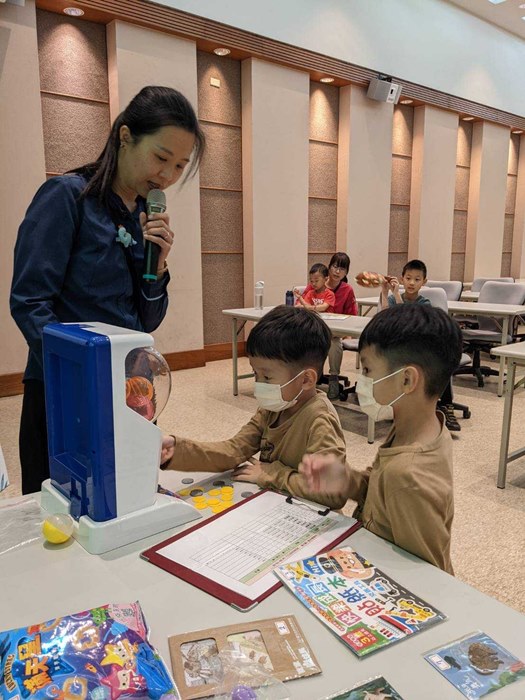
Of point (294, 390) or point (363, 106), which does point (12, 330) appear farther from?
point (363, 106)

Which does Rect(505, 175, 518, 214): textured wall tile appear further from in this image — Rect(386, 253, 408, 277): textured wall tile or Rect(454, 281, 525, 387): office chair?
Rect(454, 281, 525, 387): office chair

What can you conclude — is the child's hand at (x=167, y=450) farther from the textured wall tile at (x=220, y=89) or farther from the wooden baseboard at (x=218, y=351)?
the textured wall tile at (x=220, y=89)

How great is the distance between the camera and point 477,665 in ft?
2.10

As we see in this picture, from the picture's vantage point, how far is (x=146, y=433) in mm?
911

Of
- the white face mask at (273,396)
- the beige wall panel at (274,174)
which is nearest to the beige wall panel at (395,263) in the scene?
the beige wall panel at (274,174)

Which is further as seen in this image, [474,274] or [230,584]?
[474,274]

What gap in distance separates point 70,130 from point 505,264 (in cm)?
750

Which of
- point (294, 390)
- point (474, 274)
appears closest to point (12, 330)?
point (294, 390)

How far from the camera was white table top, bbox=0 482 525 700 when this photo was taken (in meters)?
0.63

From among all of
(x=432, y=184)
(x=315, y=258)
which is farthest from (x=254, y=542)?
(x=432, y=184)

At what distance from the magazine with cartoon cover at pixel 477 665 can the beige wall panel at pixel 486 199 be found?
8353mm

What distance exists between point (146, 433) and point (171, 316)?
437cm

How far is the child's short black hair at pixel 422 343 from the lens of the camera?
110 cm

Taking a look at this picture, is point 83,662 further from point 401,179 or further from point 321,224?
point 401,179
